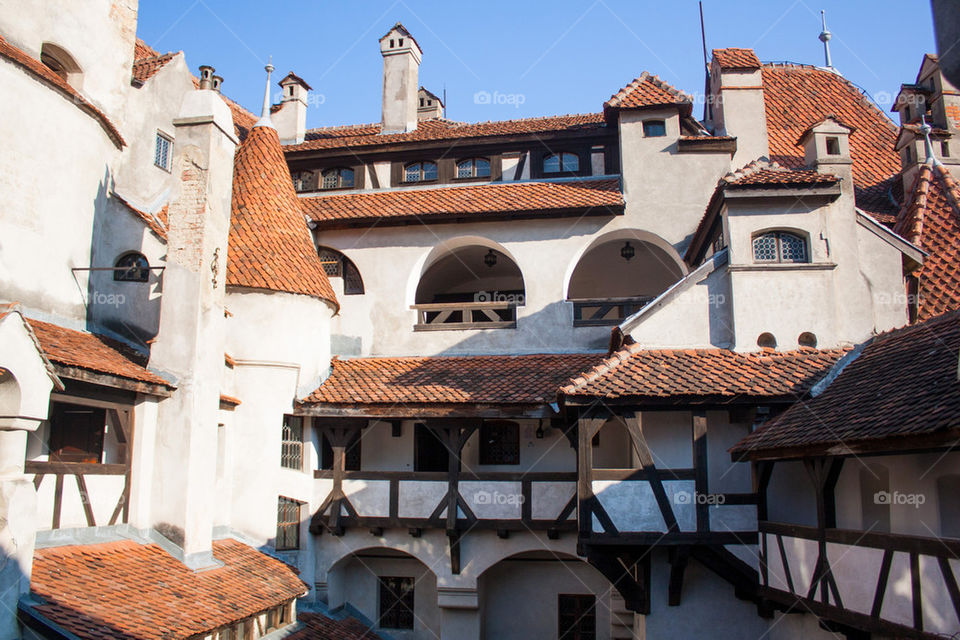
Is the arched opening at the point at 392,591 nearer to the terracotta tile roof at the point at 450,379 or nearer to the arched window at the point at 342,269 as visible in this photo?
the terracotta tile roof at the point at 450,379

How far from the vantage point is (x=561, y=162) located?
1889cm

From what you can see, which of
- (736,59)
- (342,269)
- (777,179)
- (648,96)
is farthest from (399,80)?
(777,179)

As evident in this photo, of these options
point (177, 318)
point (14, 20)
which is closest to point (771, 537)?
point (177, 318)

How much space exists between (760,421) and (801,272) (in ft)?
8.76

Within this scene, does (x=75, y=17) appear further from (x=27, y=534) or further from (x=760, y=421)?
(x=760, y=421)

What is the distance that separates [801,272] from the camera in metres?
13.7

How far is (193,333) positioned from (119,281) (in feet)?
Answer: 7.40

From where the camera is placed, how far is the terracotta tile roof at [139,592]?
9172 millimetres

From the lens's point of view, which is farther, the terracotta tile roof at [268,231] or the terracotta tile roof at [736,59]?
the terracotta tile roof at [736,59]

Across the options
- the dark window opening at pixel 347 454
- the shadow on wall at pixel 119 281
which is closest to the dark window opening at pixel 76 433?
the shadow on wall at pixel 119 281

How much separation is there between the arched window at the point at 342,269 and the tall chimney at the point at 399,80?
4.07 metres

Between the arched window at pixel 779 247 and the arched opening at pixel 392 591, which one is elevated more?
the arched window at pixel 779 247

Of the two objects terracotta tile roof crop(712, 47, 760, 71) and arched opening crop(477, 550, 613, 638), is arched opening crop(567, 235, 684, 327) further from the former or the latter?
arched opening crop(477, 550, 613, 638)

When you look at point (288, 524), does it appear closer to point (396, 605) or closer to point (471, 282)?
point (396, 605)
